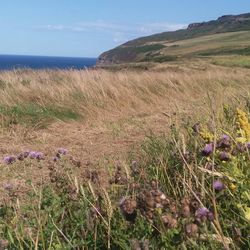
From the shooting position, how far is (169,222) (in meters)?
1.95

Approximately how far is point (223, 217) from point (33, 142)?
5.28m

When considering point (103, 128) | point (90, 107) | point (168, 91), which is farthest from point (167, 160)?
point (168, 91)

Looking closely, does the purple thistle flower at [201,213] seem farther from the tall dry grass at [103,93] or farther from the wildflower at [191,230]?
the tall dry grass at [103,93]

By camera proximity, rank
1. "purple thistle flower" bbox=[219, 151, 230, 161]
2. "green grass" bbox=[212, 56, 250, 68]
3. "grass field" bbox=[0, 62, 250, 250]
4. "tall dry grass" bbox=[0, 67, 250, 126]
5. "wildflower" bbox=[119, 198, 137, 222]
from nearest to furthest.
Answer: "wildflower" bbox=[119, 198, 137, 222], "grass field" bbox=[0, 62, 250, 250], "purple thistle flower" bbox=[219, 151, 230, 161], "tall dry grass" bbox=[0, 67, 250, 126], "green grass" bbox=[212, 56, 250, 68]

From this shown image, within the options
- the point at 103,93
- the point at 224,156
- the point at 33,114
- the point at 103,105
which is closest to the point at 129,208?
the point at 224,156

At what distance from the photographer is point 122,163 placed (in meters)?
3.58

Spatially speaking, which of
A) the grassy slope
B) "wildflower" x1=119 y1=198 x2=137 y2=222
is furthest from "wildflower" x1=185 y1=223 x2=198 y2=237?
the grassy slope

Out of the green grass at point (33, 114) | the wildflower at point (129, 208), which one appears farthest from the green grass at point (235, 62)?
the wildflower at point (129, 208)

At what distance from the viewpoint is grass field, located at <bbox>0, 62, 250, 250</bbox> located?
2330 millimetres

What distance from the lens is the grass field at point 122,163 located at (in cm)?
233

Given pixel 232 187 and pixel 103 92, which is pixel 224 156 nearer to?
pixel 232 187

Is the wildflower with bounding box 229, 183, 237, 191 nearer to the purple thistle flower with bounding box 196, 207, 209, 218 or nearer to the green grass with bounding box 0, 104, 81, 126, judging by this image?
the purple thistle flower with bounding box 196, 207, 209, 218

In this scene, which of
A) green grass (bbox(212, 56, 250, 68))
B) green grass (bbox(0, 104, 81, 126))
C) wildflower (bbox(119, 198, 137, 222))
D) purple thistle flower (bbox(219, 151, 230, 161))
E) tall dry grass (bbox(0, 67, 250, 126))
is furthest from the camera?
green grass (bbox(212, 56, 250, 68))

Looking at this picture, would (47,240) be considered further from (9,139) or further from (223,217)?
(9,139)
